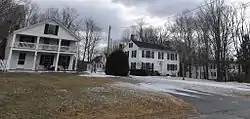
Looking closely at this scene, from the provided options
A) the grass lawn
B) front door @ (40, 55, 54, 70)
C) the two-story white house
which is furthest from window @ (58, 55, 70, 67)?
the grass lawn

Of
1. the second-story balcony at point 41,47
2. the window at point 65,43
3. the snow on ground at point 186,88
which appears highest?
the window at point 65,43

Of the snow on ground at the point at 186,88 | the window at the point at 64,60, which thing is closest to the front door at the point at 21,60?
the window at the point at 64,60

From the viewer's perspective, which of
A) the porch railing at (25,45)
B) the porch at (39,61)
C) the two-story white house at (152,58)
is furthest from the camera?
the two-story white house at (152,58)

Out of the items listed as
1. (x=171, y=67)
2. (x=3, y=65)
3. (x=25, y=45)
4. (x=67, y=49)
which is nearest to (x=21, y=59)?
(x=25, y=45)

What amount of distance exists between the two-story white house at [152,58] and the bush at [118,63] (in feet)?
60.1

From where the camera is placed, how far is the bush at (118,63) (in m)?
30.0

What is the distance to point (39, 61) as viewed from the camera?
36688 mm

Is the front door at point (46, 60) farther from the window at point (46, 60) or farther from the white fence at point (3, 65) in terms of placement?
the white fence at point (3, 65)

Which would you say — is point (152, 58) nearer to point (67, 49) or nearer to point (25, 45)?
point (67, 49)

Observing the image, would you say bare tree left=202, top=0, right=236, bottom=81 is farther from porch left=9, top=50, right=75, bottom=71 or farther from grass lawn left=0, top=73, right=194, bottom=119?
grass lawn left=0, top=73, right=194, bottom=119

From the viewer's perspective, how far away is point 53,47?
→ 36.2m

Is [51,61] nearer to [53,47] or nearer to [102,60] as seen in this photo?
[53,47]

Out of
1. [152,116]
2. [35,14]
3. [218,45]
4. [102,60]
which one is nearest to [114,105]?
[152,116]

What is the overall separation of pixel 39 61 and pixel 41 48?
2366 millimetres
